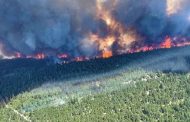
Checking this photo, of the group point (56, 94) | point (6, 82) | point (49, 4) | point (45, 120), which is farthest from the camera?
point (49, 4)

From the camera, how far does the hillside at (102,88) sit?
10550 centimetres

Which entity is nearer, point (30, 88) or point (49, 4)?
point (30, 88)

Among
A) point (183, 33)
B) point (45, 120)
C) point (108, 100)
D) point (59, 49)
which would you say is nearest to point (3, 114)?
point (45, 120)

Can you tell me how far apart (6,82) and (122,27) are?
28887 mm

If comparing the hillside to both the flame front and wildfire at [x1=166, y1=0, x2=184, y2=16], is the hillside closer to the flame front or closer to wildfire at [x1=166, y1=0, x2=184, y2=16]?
the flame front

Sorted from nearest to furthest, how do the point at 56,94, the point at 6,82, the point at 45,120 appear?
the point at 45,120 < the point at 56,94 < the point at 6,82

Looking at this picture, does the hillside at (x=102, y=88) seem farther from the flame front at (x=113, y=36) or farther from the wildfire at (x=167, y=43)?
the flame front at (x=113, y=36)

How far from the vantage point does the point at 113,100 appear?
110m

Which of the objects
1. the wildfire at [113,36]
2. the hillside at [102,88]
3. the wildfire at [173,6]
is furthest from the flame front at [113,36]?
the wildfire at [173,6]

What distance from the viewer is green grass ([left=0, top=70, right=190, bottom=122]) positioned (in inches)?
4099

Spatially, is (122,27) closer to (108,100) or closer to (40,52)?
(40,52)

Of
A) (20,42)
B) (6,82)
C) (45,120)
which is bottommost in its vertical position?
(45,120)

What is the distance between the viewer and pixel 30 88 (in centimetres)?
11988

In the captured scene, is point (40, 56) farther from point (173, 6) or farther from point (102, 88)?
point (102, 88)
